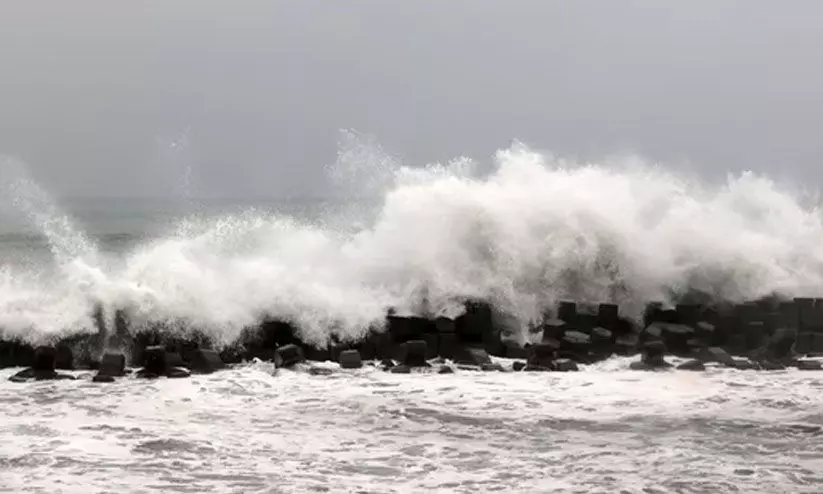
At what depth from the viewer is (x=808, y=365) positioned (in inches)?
384

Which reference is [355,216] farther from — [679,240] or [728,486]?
[728,486]

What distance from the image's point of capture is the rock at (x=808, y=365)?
9.71 m

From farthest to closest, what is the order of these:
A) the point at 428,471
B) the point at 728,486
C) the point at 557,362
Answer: the point at 557,362 < the point at 428,471 < the point at 728,486

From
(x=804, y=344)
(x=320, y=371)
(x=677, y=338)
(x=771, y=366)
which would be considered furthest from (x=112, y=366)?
(x=804, y=344)

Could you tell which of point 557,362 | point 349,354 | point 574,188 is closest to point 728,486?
point 557,362

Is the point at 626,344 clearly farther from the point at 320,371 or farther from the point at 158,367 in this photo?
the point at 158,367

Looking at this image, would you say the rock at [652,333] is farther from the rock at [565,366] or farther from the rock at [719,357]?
the rock at [565,366]

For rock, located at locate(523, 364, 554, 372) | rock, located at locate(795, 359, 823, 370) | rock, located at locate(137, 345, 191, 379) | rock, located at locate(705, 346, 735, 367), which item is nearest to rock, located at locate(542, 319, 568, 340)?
rock, located at locate(523, 364, 554, 372)

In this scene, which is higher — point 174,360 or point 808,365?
point 174,360

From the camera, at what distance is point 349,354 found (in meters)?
9.77

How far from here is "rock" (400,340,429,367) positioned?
9.77 meters

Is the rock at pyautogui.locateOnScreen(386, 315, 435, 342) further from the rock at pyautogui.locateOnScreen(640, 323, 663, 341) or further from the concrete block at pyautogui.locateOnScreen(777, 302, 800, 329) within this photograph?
the concrete block at pyautogui.locateOnScreen(777, 302, 800, 329)

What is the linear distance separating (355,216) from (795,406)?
2085 centimetres

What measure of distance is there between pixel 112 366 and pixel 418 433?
3.68 meters
